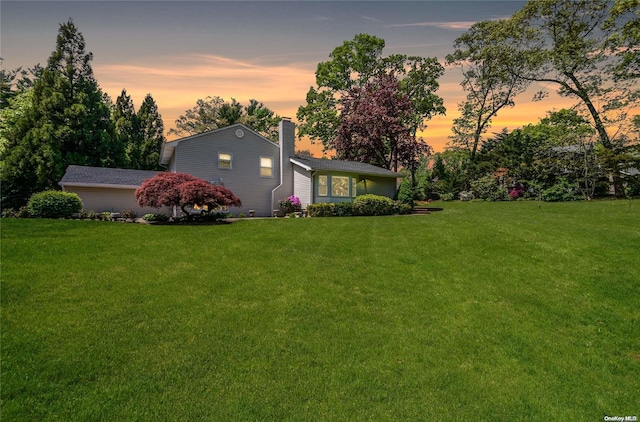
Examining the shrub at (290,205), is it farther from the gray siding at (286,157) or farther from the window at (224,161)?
the window at (224,161)

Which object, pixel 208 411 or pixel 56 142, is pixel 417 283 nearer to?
pixel 208 411

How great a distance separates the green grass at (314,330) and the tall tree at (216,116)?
34889mm

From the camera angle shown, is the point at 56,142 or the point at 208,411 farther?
the point at 56,142

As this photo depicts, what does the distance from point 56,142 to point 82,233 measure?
20.3m

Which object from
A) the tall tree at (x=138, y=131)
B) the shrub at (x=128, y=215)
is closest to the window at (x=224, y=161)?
the shrub at (x=128, y=215)

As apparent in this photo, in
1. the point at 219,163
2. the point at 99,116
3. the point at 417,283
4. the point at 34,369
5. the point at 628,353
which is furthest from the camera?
the point at 99,116

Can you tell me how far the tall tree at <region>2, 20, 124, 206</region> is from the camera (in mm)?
23766

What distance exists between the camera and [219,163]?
70.0 feet

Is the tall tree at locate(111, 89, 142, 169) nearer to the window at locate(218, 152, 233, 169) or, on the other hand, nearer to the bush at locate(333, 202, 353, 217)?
the window at locate(218, 152, 233, 169)

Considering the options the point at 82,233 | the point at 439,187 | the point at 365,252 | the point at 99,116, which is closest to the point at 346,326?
the point at 365,252

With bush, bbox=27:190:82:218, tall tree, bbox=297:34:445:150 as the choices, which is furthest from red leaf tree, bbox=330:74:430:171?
bush, bbox=27:190:82:218

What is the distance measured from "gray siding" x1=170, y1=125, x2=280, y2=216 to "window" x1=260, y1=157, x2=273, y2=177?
0.24 m

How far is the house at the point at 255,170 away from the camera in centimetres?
2045

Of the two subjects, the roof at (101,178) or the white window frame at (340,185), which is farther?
the white window frame at (340,185)
